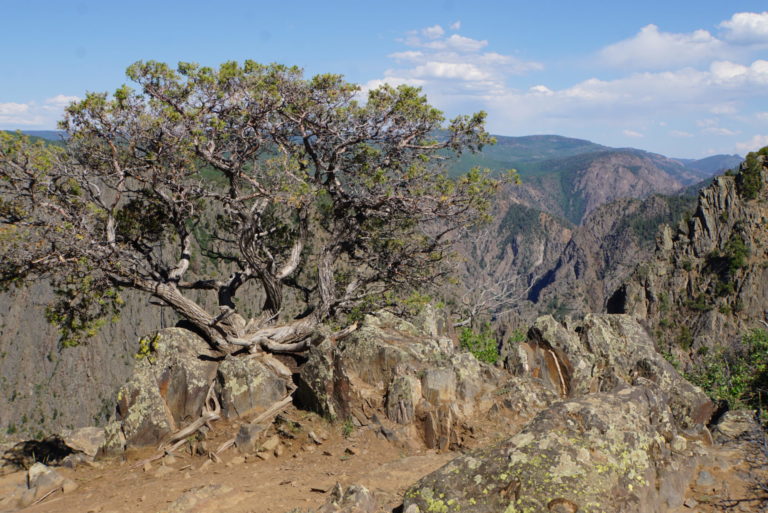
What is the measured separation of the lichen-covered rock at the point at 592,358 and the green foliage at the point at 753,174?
143 metres

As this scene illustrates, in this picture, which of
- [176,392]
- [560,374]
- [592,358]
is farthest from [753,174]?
[176,392]

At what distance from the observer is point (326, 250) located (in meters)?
20.1

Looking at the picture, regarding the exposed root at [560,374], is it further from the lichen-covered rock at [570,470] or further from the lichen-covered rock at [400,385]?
the lichen-covered rock at [570,470]

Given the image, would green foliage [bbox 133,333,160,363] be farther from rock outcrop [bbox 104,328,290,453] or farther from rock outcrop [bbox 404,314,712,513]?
rock outcrop [bbox 404,314,712,513]

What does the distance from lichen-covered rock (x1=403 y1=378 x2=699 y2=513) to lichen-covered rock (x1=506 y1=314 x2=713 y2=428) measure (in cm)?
589

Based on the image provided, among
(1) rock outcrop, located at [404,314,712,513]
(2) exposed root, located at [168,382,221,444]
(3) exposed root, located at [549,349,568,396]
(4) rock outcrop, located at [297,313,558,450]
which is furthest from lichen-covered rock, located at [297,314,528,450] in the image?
(1) rock outcrop, located at [404,314,712,513]

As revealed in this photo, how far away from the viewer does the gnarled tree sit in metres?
16.0

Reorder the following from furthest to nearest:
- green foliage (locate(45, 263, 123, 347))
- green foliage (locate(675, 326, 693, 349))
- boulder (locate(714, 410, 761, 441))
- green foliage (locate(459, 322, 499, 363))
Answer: green foliage (locate(675, 326, 693, 349))
green foliage (locate(459, 322, 499, 363))
green foliage (locate(45, 263, 123, 347))
boulder (locate(714, 410, 761, 441))

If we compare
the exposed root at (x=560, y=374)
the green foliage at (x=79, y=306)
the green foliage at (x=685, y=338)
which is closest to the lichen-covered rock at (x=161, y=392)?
the green foliage at (x=79, y=306)

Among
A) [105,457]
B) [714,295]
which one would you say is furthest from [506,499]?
[714,295]

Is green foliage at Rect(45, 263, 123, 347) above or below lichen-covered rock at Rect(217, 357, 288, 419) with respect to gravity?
above

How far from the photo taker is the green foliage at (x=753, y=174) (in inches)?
5231

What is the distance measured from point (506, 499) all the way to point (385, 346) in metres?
6.78

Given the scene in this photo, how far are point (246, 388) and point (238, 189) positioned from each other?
733 centimetres
